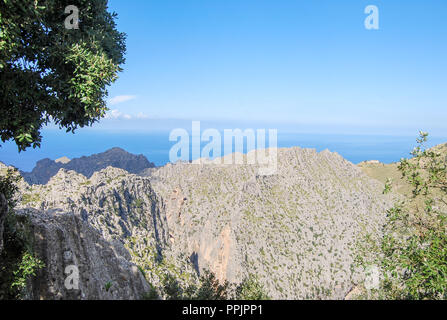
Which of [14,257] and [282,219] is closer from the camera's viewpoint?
[14,257]

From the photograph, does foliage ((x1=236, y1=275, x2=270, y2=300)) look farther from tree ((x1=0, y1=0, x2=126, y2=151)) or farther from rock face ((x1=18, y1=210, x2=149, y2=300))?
tree ((x1=0, y1=0, x2=126, y2=151))

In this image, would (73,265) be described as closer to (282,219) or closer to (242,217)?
(242,217)

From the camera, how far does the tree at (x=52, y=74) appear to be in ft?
35.7

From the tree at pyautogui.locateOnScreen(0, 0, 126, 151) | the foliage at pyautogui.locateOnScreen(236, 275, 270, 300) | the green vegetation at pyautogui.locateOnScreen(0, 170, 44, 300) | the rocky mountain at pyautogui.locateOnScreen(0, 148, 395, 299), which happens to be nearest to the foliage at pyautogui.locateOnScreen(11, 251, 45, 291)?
the green vegetation at pyautogui.locateOnScreen(0, 170, 44, 300)

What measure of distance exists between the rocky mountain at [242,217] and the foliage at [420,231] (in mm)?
32571

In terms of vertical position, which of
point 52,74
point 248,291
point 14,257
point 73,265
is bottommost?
point 248,291

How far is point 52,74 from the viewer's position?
478 inches

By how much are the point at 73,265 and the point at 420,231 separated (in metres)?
24.5

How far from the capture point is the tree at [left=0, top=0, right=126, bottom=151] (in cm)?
1088

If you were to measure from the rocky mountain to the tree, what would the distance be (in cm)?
2788

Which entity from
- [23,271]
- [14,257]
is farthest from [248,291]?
[14,257]

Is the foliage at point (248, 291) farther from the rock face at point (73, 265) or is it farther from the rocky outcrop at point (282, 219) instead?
the rocky outcrop at point (282, 219)

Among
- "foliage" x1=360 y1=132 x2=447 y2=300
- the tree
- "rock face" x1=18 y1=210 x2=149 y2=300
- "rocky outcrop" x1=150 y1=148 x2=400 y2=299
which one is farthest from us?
"rocky outcrop" x1=150 y1=148 x2=400 y2=299

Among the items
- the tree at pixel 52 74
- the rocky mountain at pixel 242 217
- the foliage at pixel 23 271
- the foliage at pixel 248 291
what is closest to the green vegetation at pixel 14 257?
the foliage at pixel 23 271
